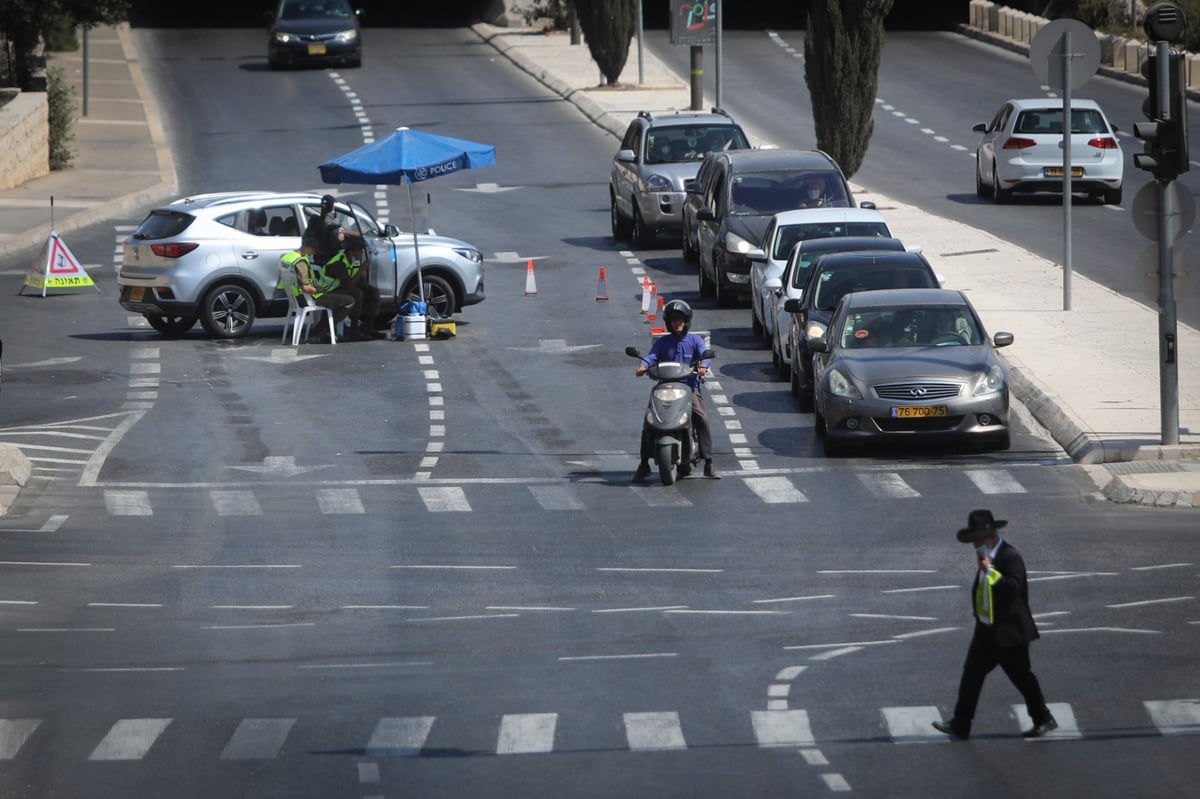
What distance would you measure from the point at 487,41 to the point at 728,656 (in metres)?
55.2

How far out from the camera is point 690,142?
1425 inches

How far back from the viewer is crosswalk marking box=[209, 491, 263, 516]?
18859 millimetres

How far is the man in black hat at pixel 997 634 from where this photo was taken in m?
11.3

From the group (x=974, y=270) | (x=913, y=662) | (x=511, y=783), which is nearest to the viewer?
(x=511, y=783)

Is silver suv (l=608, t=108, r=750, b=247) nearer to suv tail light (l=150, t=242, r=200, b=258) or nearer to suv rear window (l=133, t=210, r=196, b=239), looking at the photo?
suv rear window (l=133, t=210, r=196, b=239)

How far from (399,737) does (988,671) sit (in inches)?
121

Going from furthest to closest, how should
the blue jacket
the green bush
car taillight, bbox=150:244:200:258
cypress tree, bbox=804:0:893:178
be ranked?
the green bush < cypress tree, bbox=804:0:893:178 < car taillight, bbox=150:244:200:258 < the blue jacket

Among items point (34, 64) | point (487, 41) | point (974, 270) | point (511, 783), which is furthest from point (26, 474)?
point (487, 41)

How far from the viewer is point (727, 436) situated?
73.0ft

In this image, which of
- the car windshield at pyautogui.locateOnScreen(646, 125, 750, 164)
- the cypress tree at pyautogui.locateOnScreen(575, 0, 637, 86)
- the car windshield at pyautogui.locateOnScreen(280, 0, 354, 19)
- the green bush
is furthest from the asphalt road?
the car windshield at pyautogui.locateOnScreen(280, 0, 354, 19)

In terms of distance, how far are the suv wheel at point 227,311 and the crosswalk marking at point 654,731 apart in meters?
17.6

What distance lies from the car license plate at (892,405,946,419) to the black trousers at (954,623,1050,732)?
941 cm

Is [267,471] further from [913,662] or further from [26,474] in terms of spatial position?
[913,662]

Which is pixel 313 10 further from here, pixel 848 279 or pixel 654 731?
pixel 654 731
